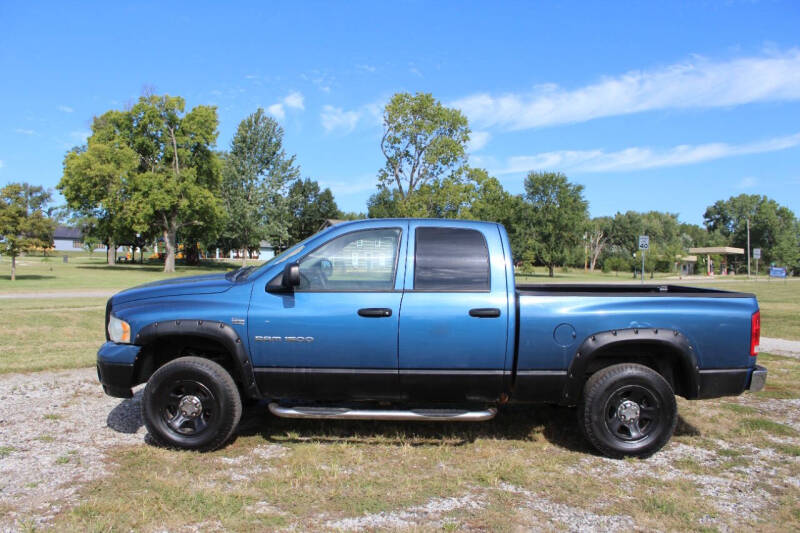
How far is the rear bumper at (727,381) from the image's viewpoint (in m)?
4.31

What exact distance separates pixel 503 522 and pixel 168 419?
2833 millimetres

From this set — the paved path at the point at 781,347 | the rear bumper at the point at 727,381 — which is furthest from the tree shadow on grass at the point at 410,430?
the paved path at the point at 781,347

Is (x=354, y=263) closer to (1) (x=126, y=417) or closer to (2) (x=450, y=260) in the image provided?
(2) (x=450, y=260)

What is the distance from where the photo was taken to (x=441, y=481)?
3844 millimetres

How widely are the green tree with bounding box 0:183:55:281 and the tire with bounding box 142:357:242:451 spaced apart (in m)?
28.3

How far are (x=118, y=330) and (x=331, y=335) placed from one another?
183 cm

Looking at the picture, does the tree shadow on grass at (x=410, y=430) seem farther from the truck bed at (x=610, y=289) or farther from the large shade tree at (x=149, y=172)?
the large shade tree at (x=149, y=172)

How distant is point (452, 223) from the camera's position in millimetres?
4582

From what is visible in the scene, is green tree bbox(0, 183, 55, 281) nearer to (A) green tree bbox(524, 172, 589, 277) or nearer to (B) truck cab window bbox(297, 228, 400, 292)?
(B) truck cab window bbox(297, 228, 400, 292)

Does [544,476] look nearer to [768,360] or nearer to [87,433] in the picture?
[87,433]

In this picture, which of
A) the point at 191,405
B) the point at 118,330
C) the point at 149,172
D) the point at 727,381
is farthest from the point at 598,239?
the point at 118,330

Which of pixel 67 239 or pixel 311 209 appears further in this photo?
pixel 67 239

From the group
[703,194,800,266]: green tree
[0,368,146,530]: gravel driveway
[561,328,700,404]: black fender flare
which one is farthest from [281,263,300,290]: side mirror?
[703,194,800,266]: green tree

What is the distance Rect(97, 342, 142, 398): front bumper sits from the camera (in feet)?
14.3
